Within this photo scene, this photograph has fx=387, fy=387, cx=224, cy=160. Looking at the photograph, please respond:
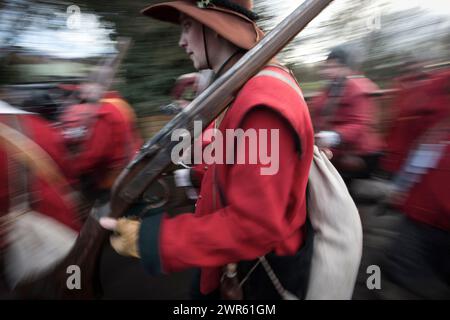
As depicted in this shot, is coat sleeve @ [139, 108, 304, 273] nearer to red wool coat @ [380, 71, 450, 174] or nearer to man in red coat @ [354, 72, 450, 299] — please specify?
man in red coat @ [354, 72, 450, 299]

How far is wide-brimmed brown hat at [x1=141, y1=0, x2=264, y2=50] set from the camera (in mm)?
1405

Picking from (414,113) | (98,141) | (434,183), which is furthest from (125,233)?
(98,141)

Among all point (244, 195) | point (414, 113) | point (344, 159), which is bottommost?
point (344, 159)

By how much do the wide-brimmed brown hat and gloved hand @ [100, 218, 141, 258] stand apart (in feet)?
2.48

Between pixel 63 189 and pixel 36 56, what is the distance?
7.72ft

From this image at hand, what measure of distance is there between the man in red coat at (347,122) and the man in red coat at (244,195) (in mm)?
1943

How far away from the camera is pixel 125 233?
140cm

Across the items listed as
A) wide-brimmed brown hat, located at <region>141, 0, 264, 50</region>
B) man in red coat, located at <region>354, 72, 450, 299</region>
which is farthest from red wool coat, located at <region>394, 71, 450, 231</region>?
wide-brimmed brown hat, located at <region>141, 0, 264, 50</region>

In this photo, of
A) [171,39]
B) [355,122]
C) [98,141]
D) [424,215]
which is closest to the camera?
[424,215]

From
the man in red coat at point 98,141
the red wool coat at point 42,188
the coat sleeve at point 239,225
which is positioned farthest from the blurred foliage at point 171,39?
the coat sleeve at point 239,225

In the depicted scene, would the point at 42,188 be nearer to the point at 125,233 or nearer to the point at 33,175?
the point at 33,175

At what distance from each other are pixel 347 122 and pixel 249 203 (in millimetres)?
2541

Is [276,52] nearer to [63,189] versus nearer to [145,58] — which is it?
[63,189]
